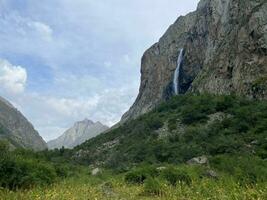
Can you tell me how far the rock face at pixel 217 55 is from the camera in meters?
70.4

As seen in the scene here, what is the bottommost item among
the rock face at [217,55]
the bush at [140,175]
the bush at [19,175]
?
the bush at [140,175]

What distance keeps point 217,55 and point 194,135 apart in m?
34.0

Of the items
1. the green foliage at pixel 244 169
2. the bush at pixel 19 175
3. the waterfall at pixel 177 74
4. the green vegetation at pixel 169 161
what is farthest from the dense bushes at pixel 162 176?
the waterfall at pixel 177 74

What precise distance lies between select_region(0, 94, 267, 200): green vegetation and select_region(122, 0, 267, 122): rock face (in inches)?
230

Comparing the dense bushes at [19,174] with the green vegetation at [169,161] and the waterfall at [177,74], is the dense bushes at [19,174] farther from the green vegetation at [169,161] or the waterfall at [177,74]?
the waterfall at [177,74]

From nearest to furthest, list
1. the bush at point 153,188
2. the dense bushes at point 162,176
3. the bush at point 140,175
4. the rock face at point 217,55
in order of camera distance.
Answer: the bush at point 153,188, the dense bushes at point 162,176, the bush at point 140,175, the rock face at point 217,55

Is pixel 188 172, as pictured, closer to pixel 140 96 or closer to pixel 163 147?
pixel 163 147

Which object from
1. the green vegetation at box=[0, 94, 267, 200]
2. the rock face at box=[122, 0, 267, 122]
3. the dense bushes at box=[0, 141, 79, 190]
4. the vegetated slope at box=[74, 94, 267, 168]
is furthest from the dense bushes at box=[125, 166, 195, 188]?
the rock face at box=[122, 0, 267, 122]

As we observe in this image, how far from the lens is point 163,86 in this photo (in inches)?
5192

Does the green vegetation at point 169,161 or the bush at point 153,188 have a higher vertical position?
the green vegetation at point 169,161

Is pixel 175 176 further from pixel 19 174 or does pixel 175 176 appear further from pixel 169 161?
pixel 169 161

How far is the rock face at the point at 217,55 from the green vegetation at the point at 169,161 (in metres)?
5.84

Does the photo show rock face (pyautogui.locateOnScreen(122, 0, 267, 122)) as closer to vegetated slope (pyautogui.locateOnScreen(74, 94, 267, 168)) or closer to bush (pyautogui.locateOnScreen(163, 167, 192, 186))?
vegetated slope (pyautogui.locateOnScreen(74, 94, 267, 168))

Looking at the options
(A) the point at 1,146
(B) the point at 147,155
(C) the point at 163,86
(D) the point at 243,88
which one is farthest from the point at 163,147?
(C) the point at 163,86
